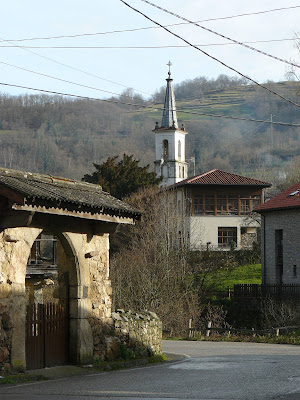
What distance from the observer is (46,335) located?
14852mm

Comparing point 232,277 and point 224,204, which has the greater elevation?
point 224,204

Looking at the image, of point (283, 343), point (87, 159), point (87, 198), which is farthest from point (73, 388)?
point (87, 159)

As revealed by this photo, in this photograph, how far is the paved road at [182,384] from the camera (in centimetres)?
1133

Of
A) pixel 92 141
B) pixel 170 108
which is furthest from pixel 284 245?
pixel 92 141

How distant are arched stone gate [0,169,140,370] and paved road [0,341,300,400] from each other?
3.45ft

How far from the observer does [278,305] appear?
42.6 metres

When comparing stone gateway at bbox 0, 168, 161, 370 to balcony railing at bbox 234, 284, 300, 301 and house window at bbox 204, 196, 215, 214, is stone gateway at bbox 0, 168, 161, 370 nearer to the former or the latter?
balcony railing at bbox 234, 284, 300, 301

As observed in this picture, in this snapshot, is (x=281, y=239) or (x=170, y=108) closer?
(x=281, y=239)

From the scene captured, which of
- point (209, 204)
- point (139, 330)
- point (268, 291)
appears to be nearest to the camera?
point (139, 330)

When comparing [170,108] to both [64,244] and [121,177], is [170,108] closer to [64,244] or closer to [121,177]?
[121,177]

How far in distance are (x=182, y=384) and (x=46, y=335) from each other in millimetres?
3366

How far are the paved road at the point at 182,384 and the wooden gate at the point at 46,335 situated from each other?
37.8 inches

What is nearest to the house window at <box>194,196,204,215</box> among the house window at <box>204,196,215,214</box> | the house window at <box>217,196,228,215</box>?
the house window at <box>204,196,215,214</box>

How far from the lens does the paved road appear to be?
11.3 m
